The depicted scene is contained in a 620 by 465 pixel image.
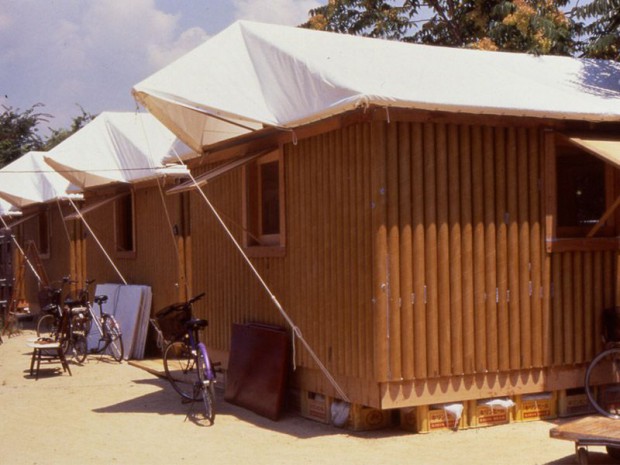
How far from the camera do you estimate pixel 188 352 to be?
10.3 meters

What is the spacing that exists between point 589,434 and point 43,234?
1785cm

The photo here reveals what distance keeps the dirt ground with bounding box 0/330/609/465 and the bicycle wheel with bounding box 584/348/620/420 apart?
0.71 meters

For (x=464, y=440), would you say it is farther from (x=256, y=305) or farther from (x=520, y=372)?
(x=256, y=305)

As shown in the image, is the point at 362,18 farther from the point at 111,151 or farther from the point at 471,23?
the point at 111,151

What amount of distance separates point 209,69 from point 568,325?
14.7 ft

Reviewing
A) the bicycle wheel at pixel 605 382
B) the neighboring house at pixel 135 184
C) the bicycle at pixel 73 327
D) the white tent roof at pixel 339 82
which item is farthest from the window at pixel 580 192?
the bicycle at pixel 73 327

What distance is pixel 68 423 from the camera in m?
9.17

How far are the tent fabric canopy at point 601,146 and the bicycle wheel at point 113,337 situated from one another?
8.32 m

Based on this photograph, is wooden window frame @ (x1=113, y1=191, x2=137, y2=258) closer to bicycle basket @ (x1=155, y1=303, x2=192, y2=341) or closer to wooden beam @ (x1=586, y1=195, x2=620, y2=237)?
A: bicycle basket @ (x1=155, y1=303, x2=192, y2=341)

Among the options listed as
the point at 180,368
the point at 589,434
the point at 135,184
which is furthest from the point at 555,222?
the point at 135,184

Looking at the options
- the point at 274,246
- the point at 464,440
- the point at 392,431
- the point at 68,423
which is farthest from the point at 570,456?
the point at 68,423

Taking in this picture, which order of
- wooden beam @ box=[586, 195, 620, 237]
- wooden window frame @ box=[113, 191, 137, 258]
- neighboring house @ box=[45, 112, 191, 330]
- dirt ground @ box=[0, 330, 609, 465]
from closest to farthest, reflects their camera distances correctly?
dirt ground @ box=[0, 330, 609, 465]
wooden beam @ box=[586, 195, 620, 237]
neighboring house @ box=[45, 112, 191, 330]
wooden window frame @ box=[113, 191, 137, 258]

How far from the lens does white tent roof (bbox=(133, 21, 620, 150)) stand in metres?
7.98

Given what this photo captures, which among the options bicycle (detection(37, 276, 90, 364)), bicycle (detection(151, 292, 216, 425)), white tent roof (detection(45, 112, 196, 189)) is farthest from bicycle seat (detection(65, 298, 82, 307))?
bicycle (detection(151, 292, 216, 425))
